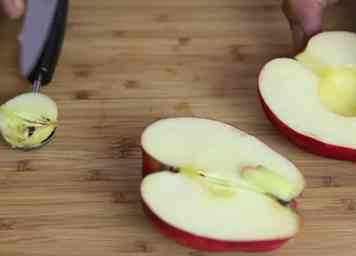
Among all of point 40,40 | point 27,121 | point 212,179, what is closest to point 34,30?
point 40,40

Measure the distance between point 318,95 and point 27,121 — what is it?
38 cm

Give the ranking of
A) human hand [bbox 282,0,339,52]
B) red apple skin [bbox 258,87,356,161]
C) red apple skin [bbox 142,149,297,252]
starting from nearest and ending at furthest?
red apple skin [bbox 142,149,297,252], red apple skin [bbox 258,87,356,161], human hand [bbox 282,0,339,52]

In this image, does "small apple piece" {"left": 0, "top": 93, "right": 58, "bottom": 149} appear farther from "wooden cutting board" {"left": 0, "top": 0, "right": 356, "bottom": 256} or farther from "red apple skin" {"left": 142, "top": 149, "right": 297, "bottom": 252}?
"red apple skin" {"left": 142, "top": 149, "right": 297, "bottom": 252}

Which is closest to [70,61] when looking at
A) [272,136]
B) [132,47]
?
[132,47]

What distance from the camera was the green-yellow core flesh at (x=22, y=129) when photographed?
2.94 ft

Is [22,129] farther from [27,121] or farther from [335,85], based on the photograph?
[335,85]

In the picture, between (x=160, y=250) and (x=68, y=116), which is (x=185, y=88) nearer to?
(x=68, y=116)

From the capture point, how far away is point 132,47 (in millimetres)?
1090

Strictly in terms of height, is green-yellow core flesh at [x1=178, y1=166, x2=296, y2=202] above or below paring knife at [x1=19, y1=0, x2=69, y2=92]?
below

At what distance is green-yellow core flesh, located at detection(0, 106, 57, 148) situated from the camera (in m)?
0.90

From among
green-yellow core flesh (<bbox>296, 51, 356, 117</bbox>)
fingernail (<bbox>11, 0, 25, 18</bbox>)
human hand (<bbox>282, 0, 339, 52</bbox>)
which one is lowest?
green-yellow core flesh (<bbox>296, 51, 356, 117</bbox>)

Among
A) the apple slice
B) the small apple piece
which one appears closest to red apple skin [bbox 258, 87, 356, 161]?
the apple slice

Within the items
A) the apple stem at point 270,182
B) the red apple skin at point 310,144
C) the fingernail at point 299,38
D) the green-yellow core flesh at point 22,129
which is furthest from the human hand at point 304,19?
the green-yellow core flesh at point 22,129

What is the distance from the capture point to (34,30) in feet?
3.13
